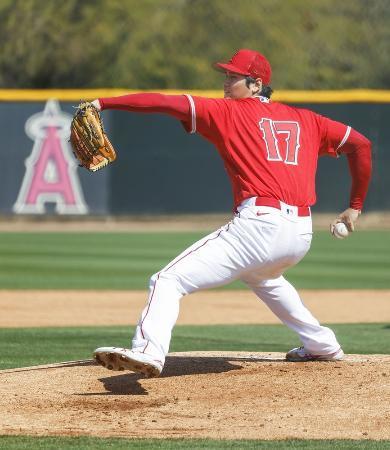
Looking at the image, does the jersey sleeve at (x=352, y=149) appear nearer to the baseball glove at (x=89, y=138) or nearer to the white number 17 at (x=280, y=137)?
the white number 17 at (x=280, y=137)

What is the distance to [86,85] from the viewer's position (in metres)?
27.8

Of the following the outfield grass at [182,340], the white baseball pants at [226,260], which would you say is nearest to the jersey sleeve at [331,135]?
the white baseball pants at [226,260]

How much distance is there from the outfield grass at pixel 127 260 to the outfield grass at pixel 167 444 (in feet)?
25.1

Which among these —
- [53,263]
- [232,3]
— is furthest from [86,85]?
[53,263]

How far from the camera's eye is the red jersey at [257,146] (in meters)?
5.57

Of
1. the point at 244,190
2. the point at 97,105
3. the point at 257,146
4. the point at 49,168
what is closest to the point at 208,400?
the point at 244,190

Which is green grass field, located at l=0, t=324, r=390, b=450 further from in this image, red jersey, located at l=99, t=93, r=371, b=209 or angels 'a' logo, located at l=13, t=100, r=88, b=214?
angels 'a' logo, located at l=13, t=100, r=88, b=214

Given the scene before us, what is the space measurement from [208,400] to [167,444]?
2.67ft

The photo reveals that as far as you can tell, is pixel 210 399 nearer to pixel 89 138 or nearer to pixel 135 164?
pixel 89 138

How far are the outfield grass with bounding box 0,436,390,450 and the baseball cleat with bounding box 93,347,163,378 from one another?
503 millimetres

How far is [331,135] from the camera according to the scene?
5.96 meters

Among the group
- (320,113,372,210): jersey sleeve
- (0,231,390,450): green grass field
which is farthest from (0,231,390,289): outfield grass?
(320,113,372,210): jersey sleeve

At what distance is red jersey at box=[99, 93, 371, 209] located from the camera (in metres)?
5.53

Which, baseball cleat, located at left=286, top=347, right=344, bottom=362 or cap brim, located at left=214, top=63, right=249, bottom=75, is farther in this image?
baseball cleat, located at left=286, top=347, right=344, bottom=362
